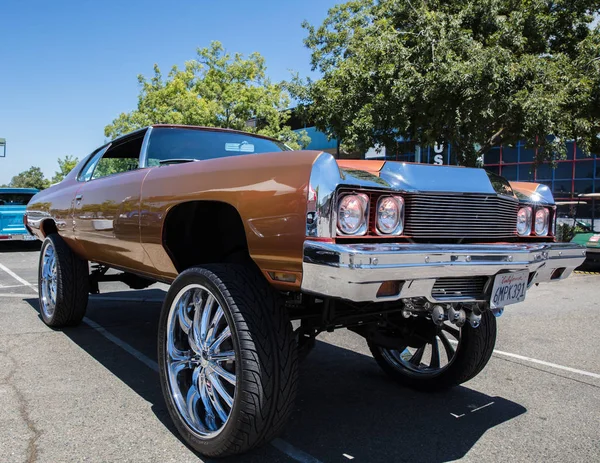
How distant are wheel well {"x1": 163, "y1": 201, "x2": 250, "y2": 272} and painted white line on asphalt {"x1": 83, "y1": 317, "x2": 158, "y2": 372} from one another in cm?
114

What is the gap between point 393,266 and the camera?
209 cm

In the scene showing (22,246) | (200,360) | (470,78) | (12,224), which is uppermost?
(470,78)

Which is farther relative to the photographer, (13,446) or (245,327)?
(13,446)

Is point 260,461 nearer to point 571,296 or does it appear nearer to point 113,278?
point 113,278

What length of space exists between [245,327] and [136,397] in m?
1.44

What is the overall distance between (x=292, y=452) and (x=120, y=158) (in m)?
2.85

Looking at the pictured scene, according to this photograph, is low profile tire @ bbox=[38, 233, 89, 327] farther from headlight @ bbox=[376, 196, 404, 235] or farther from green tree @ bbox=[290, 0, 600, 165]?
green tree @ bbox=[290, 0, 600, 165]

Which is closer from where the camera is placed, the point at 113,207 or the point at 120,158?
the point at 113,207

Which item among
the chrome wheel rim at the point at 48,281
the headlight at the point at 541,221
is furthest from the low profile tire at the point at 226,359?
the chrome wheel rim at the point at 48,281

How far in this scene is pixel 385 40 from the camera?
40.3 feet

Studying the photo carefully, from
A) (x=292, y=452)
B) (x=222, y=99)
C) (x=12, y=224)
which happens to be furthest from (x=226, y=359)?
(x=222, y=99)

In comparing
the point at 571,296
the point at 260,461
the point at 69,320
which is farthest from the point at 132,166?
the point at 571,296

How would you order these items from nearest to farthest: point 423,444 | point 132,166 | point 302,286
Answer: point 302,286 → point 423,444 → point 132,166

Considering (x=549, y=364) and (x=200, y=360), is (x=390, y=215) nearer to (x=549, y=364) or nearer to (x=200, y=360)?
(x=200, y=360)
